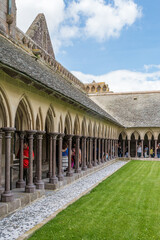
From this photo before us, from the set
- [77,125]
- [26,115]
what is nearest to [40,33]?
[77,125]

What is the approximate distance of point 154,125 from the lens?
27281mm

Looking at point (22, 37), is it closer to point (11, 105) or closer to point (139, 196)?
point (11, 105)

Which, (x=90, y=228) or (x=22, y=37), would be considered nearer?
(x=90, y=228)

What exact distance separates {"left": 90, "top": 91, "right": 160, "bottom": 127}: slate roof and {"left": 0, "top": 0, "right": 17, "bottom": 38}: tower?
17978 millimetres

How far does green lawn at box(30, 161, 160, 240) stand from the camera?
→ 555 cm

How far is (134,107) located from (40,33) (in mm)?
12585

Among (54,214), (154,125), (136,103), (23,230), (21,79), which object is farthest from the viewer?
(136,103)

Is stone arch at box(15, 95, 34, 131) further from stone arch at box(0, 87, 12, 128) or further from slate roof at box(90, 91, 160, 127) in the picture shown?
slate roof at box(90, 91, 160, 127)

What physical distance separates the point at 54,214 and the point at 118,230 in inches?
69.7

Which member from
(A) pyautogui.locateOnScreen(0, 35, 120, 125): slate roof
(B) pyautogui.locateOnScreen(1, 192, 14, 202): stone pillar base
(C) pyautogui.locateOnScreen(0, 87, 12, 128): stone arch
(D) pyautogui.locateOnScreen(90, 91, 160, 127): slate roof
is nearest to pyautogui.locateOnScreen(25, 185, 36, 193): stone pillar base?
(B) pyautogui.locateOnScreen(1, 192, 14, 202): stone pillar base

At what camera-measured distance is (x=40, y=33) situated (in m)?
25.9

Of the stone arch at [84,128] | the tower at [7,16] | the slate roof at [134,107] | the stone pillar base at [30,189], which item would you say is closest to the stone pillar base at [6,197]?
the stone pillar base at [30,189]

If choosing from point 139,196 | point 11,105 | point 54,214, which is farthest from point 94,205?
point 11,105

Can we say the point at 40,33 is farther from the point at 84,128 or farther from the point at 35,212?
the point at 35,212
